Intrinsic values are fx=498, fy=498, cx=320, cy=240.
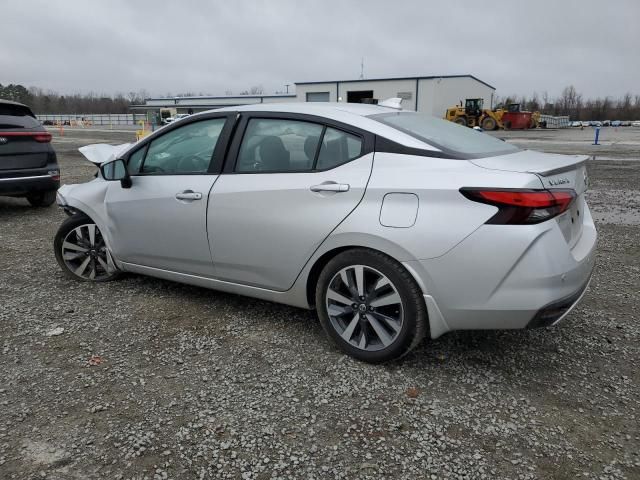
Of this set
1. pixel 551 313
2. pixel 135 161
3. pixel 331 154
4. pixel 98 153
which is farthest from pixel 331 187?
pixel 98 153

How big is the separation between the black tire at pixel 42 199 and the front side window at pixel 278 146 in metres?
6.09

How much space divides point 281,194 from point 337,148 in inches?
18.1

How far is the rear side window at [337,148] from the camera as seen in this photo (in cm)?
305

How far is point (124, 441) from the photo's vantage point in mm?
2402

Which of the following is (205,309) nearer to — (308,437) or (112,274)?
(112,274)

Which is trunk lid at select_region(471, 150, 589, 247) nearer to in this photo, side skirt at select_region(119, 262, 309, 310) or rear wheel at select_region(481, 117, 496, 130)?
side skirt at select_region(119, 262, 309, 310)

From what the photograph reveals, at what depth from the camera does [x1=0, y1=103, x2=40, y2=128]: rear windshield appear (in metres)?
7.04

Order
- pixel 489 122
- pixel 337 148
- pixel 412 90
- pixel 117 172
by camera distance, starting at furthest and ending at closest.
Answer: pixel 412 90
pixel 489 122
pixel 117 172
pixel 337 148

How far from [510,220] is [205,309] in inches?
96.1

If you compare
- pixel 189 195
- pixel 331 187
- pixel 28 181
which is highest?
pixel 331 187

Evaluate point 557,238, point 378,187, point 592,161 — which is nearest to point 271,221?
point 378,187

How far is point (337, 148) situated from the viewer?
10.2 ft

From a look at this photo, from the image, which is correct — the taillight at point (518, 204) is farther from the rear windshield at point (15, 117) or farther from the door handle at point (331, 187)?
Answer: the rear windshield at point (15, 117)

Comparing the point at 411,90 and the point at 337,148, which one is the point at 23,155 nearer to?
the point at 337,148
